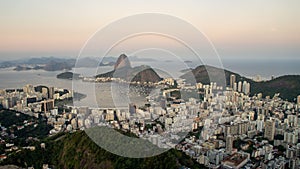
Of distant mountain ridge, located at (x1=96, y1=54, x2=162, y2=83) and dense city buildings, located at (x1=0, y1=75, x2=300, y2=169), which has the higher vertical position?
distant mountain ridge, located at (x1=96, y1=54, x2=162, y2=83)

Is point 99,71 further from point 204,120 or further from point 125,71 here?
point 204,120

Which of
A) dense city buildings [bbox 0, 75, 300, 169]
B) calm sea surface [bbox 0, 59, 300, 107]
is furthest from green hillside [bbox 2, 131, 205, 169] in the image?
calm sea surface [bbox 0, 59, 300, 107]

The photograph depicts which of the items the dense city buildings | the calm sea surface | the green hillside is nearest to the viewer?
the calm sea surface

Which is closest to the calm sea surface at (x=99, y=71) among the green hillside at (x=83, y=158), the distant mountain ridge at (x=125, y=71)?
the distant mountain ridge at (x=125, y=71)

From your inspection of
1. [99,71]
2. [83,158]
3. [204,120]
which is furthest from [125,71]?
[83,158]

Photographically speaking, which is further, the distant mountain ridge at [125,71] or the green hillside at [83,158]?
the green hillside at [83,158]

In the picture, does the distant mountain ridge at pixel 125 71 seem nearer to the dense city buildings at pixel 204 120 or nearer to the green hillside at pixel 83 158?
the dense city buildings at pixel 204 120

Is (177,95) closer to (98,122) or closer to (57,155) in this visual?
(98,122)

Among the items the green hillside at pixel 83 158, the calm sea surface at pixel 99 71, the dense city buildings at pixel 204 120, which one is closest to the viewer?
the calm sea surface at pixel 99 71

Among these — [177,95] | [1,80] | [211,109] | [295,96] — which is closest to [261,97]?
[295,96]

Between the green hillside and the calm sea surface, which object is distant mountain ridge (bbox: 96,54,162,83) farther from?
the green hillside

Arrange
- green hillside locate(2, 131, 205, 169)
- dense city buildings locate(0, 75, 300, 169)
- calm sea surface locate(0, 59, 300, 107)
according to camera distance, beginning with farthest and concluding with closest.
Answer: green hillside locate(2, 131, 205, 169) < dense city buildings locate(0, 75, 300, 169) < calm sea surface locate(0, 59, 300, 107)
